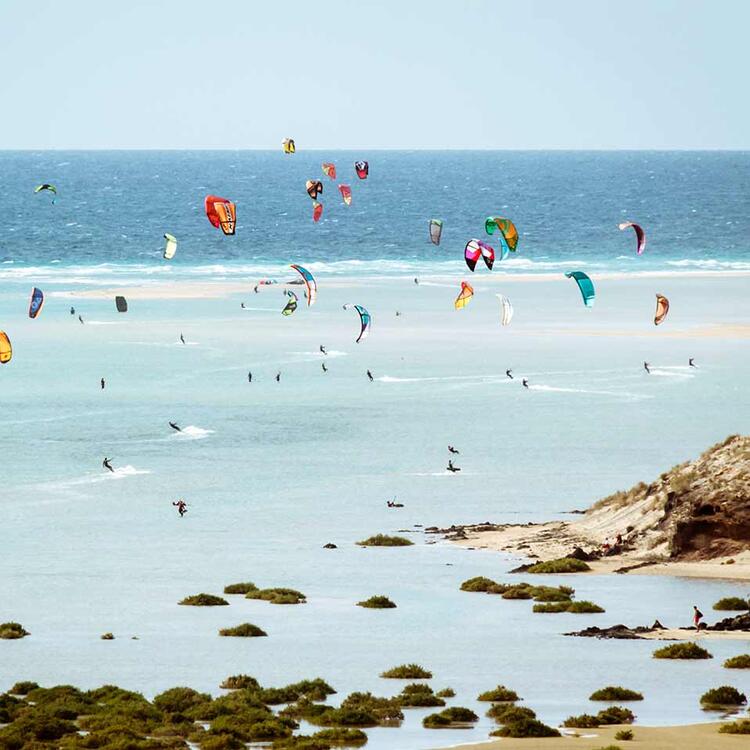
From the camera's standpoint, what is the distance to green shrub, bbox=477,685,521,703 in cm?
4225

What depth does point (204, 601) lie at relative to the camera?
5406cm

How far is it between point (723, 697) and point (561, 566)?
14.9 m

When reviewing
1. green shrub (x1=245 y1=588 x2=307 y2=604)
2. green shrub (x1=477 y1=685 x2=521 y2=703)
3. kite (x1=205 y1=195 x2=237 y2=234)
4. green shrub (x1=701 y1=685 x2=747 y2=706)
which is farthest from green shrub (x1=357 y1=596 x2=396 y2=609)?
kite (x1=205 y1=195 x2=237 y2=234)

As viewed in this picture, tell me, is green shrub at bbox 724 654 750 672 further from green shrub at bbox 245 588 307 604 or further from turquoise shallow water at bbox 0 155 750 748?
green shrub at bbox 245 588 307 604

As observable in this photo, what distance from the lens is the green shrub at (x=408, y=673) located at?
45.3 metres

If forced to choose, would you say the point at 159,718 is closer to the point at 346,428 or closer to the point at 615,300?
the point at 346,428

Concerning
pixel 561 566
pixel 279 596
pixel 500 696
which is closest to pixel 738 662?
pixel 500 696

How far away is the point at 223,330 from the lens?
120312 mm

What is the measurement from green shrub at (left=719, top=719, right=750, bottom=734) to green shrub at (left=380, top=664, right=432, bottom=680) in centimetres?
894

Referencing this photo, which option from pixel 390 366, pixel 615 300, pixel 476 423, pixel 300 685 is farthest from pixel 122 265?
pixel 300 685

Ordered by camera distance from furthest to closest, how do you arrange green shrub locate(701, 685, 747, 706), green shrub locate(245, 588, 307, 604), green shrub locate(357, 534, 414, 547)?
green shrub locate(357, 534, 414, 547)
green shrub locate(245, 588, 307, 604)
green shrub locate(701, 685, 747, 706)

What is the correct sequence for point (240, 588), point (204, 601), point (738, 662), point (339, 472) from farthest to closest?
point (339, 472)
point (240, 588)
point (204, 601)
point (738, 662)

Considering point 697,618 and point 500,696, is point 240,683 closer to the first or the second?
point 500,696

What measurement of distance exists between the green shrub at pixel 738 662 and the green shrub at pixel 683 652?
69 cm
